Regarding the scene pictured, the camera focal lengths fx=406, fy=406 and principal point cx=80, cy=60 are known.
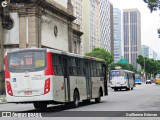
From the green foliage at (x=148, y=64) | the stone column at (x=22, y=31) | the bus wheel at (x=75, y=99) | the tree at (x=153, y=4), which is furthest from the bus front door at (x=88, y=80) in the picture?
the green foliage at (x=148, y=64)

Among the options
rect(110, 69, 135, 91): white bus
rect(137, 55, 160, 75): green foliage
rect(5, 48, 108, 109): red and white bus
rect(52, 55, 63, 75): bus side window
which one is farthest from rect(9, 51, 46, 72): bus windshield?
rect(137, 55, 160, 75): green foliage

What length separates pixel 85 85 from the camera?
2256 centimetres

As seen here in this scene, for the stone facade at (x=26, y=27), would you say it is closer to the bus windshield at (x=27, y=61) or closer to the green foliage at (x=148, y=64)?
the bus windshield at (x=27, y=61)

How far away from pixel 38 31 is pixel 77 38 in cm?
2238

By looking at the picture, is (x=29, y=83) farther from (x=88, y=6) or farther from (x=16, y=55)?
(x=88, y=6)

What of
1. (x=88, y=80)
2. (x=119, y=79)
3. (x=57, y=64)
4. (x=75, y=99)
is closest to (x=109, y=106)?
(x=75, y=99)

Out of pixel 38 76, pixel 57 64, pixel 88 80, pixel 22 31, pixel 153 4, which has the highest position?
pixel 22 31

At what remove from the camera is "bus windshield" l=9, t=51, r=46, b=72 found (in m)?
17.9

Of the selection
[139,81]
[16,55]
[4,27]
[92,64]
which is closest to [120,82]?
[4,27]

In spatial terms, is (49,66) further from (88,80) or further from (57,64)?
(88,80)

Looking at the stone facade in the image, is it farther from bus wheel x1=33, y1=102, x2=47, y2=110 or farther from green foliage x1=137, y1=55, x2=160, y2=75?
green foliage x1=137, y1=55, x2=160, y2=75

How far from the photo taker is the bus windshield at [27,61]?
1791 centimetres

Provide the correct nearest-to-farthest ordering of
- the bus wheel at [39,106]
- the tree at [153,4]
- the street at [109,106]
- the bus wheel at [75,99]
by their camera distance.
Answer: the street at [109,106], the bus wheel at [39,106], the bus wheel at [75,99], the tree at [153,4]

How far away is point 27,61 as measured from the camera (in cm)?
1808
